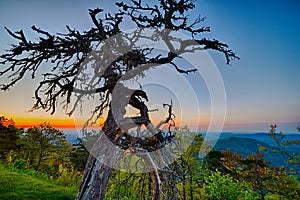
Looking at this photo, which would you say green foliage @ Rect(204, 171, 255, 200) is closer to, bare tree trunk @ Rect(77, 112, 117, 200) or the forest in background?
the forest in background

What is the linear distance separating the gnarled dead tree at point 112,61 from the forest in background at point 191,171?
342mm

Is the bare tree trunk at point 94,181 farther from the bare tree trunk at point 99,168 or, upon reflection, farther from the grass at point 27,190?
the grass at point 27,190

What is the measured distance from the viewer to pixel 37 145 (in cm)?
1753

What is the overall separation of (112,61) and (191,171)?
173 cm

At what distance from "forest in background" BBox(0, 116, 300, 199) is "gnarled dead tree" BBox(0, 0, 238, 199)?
0.34 meters

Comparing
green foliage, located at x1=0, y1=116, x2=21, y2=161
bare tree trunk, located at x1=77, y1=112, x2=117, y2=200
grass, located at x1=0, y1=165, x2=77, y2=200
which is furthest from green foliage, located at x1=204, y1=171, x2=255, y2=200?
green foliage, located at x1=0, y1=116, x2=21, y2=161

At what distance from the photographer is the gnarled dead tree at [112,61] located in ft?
8.92

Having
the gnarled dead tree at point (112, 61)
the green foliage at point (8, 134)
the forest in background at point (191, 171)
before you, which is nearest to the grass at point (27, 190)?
the forest in background at point (191, 171)

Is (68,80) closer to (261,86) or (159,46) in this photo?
(159,46)

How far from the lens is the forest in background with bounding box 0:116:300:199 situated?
273 centimetres

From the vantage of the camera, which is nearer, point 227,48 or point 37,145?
point 227,48

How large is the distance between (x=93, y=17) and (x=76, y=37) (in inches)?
14.7

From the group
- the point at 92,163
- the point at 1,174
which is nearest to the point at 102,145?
the point at 92,163

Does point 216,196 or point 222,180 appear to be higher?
point 222,180
